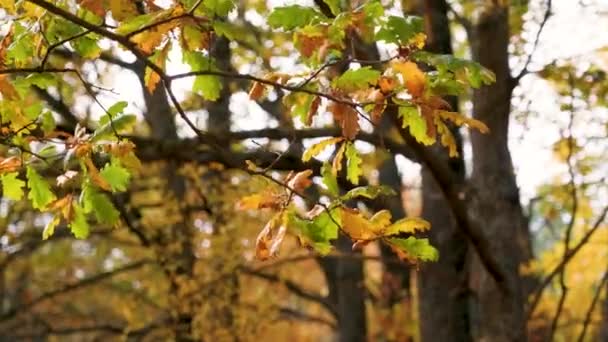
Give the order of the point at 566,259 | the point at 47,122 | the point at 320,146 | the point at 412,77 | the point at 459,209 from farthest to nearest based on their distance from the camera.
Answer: the point at 566,259
the point at 459,209
the point at 47,122
the point at 320,146
the point at 412,77

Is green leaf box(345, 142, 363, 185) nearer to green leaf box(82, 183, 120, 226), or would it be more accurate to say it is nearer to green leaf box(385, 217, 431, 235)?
green leaf box(385, 217, 431, 235)

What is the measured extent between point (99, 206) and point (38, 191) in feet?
0.84

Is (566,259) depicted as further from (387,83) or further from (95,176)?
(95,176)

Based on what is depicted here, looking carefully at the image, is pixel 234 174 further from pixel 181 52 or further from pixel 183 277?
pixel 181 52

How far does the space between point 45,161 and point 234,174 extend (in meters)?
7.56

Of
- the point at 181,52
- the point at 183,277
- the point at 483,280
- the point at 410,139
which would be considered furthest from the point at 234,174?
the point at 181,52

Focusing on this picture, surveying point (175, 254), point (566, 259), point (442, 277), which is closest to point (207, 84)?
point (566, 259)

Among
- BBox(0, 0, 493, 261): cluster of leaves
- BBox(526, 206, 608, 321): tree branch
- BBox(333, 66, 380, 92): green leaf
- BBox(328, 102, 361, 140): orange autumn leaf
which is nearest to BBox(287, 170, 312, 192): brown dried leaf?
BBox(0, 0, 493, 261): cluster of leaves

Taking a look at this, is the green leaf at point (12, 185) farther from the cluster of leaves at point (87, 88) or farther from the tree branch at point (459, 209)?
the tree branch at point (459, 209)

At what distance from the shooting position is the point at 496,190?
288 inches

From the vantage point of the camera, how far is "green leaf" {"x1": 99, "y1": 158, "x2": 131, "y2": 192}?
325cm

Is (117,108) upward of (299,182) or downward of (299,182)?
upward

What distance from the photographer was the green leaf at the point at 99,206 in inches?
127

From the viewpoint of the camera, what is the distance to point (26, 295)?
57.6ft
